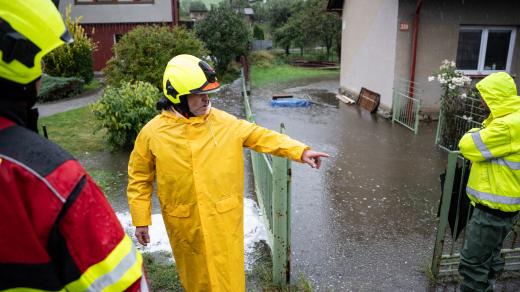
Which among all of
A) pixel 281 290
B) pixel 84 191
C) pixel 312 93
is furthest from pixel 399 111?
pixel 84 191

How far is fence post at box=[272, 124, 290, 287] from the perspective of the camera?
3.36m

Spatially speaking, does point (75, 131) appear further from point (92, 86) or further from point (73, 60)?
point (92, 86)


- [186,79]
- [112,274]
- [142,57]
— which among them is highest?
[186,79]

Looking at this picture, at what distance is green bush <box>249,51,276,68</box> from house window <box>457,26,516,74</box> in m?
15.0

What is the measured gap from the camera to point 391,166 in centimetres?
734

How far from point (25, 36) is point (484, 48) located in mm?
11938

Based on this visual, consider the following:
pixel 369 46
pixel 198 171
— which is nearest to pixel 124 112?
pixel 198 171

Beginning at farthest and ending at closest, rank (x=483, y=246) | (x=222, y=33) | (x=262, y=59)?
(x=262, y=59) → (x=222, y=33) → (x=483, y=246)

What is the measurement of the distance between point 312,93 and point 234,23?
6255mm

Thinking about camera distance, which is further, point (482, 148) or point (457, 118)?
point (457, 118)

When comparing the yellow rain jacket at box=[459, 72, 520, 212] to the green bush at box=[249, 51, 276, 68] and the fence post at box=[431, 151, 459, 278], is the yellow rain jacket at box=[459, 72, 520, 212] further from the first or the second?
the green bush at box=[249, 51, 276, 68]

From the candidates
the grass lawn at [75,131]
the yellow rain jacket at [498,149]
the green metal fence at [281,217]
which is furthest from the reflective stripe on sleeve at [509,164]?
the grass lawn at [75,131]

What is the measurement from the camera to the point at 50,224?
1.08 m

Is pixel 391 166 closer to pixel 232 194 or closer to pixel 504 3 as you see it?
pixel 232 194
